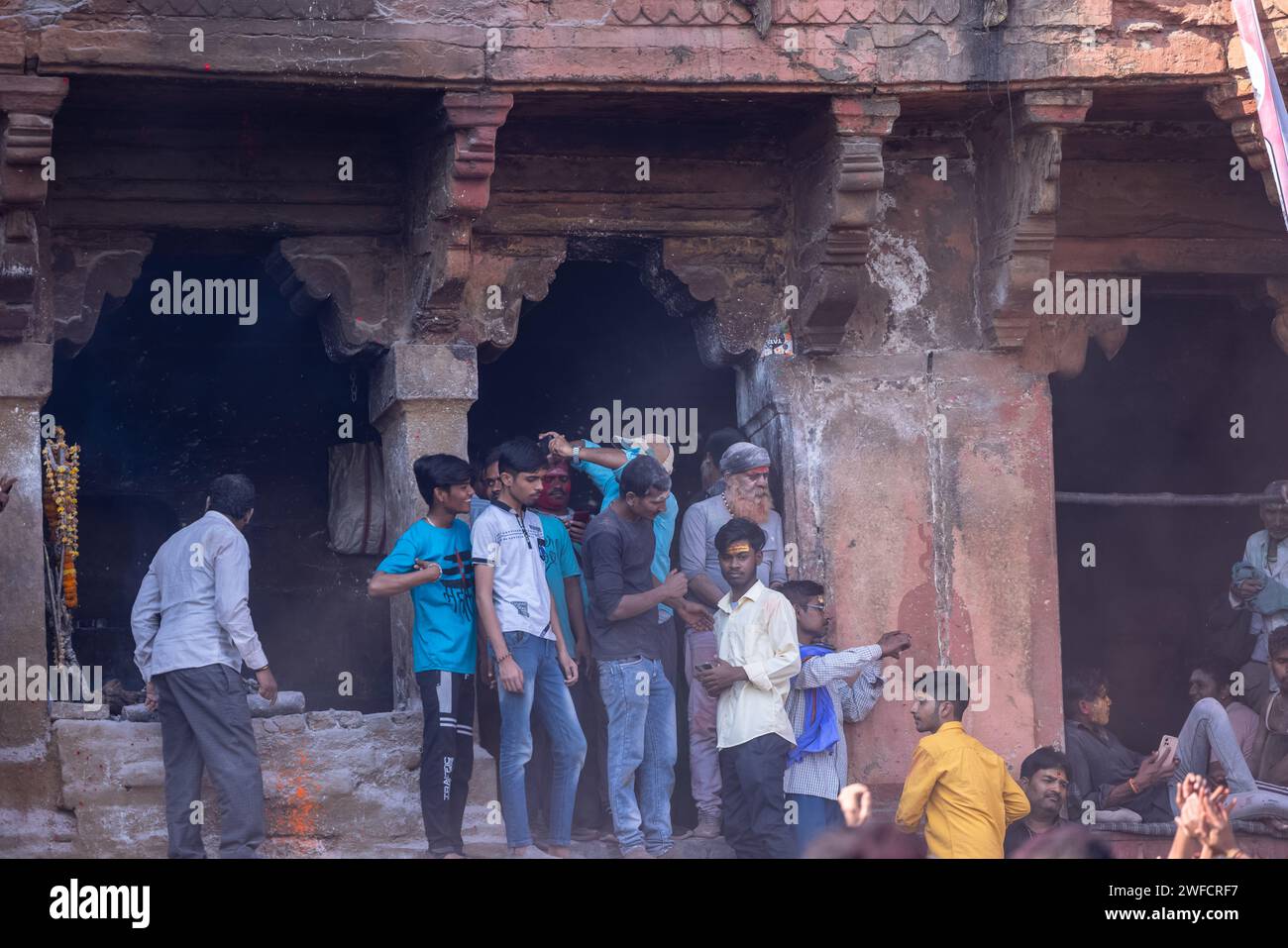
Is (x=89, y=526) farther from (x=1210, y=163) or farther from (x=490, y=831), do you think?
(x=1210, y=163)

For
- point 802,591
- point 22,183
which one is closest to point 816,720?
point 802,591

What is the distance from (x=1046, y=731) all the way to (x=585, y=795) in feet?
6.04

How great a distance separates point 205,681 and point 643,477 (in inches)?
67.8

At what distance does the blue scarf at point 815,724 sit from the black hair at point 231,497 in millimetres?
2085

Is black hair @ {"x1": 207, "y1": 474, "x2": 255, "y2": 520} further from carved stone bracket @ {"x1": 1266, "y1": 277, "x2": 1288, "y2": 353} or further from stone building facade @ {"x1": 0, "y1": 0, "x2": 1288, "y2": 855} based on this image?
carved stone bracket @ {"x1": 1266, "y1": 277, "x2": 1288, "y2": 353}

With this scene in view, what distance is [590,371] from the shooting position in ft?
31.4

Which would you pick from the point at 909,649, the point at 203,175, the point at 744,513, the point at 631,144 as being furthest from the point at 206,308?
the point at 909,649

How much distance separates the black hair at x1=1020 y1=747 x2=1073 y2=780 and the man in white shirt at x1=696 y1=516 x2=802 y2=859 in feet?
2.94

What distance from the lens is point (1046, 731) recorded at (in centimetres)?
805

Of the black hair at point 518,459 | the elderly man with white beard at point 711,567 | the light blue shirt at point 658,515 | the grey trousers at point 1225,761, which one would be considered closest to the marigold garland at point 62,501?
the black hair at point 518,459

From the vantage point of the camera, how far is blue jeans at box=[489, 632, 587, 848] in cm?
716

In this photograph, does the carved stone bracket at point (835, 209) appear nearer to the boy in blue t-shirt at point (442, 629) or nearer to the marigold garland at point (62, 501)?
the boy in blue t-shirt at point (442, 629)

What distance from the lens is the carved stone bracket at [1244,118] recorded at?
7.54 metres

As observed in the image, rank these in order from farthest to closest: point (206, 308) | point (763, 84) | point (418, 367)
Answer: point (206, 308)
point (418, 367)
point (763, 84)
